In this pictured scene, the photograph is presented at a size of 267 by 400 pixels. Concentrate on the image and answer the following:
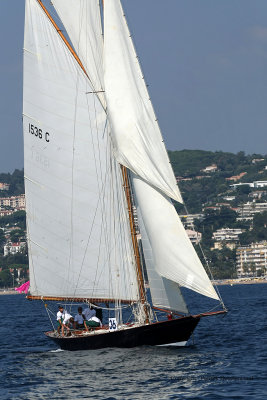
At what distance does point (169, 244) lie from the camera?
43250 millimetres

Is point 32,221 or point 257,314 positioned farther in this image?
point 257,314

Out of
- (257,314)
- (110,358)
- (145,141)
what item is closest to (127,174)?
(145,141)

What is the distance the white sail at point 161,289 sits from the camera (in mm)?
44094

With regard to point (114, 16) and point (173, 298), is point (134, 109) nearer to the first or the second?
point (114, 16)

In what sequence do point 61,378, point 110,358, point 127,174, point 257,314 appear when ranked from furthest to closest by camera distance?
point 257,314
point 127,174
point 110,358
point 61,378

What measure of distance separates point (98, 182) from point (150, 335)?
25.2 ft

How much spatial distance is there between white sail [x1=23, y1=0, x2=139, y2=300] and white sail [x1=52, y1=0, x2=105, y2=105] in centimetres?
46

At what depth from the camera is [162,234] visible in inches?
1713

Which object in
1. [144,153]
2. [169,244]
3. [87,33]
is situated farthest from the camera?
[87,33]

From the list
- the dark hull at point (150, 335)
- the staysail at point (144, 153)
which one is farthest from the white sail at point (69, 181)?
the dark hull at point (150, 335)

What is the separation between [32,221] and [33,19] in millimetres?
9527

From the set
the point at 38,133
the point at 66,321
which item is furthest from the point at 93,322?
the point at 38,133

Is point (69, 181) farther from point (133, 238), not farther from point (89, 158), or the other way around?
point (133, 238)

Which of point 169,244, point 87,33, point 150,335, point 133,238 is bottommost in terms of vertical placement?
point 150,335
